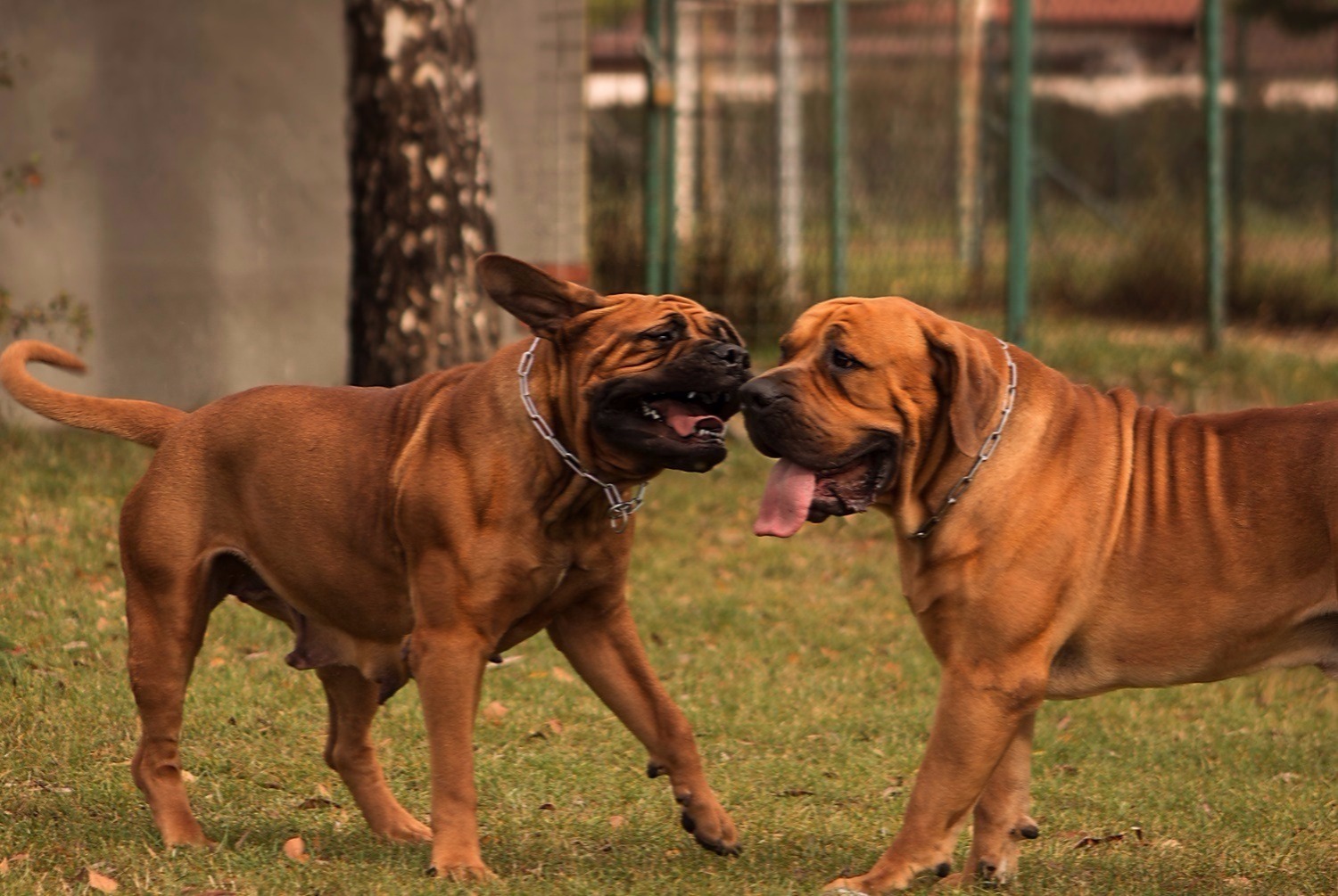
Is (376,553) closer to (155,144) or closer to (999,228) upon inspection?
(155,144)

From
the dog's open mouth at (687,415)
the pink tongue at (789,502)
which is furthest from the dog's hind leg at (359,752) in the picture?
the pink tongue at (789,502)

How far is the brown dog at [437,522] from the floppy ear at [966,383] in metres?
0.51

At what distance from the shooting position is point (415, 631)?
456cm

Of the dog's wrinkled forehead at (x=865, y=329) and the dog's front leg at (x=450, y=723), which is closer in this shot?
the dog's wrinkled forehead at (x=865, y=329)

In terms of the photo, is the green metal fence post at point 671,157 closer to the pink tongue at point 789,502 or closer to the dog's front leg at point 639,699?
the dog's front leg at point 639,699

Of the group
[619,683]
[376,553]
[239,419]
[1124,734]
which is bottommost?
[1124,734]

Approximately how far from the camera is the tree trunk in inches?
352

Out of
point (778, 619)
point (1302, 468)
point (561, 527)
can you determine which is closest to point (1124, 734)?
point (778, 619)

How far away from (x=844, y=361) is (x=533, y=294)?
841 mm

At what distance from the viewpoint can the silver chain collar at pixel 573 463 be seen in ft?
14.6

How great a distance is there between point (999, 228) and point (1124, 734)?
10.0 metres

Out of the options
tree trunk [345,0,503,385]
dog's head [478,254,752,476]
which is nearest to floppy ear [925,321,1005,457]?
dog's head [478,254,752,476]

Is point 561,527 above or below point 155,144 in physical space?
below

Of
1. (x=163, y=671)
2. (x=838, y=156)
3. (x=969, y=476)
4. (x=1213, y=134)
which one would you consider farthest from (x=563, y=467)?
(x=1213, y=134)
